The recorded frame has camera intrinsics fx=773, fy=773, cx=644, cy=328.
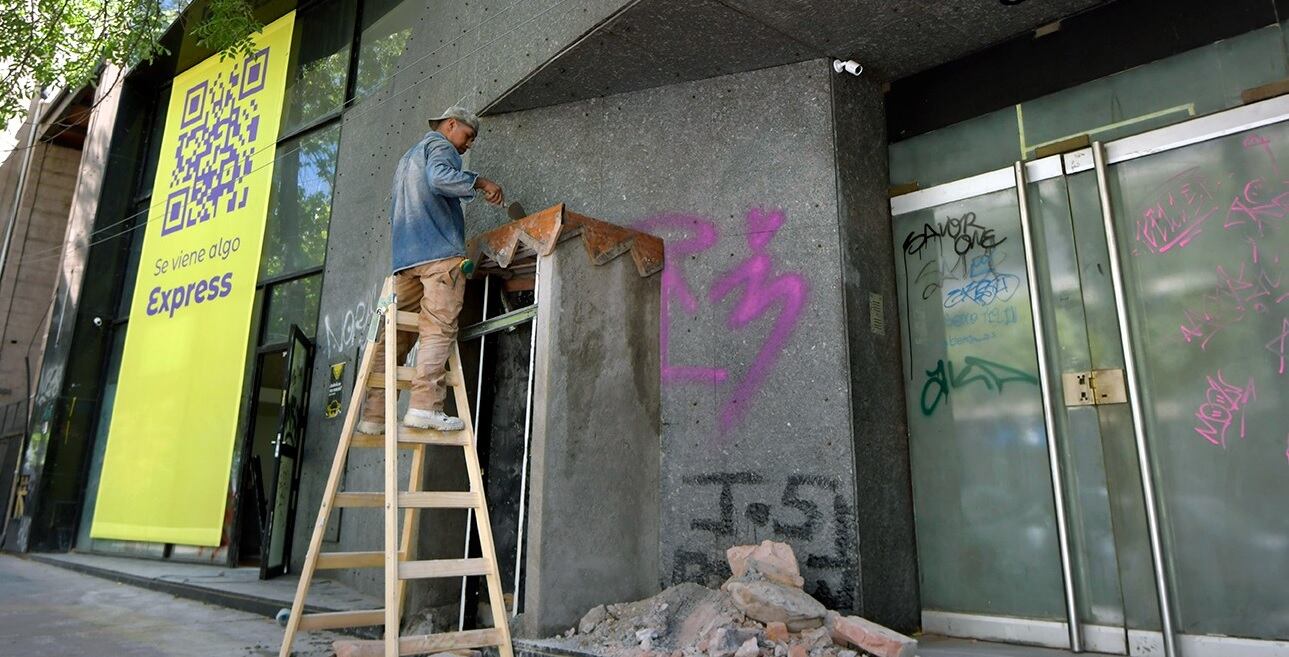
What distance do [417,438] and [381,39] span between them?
592 cm

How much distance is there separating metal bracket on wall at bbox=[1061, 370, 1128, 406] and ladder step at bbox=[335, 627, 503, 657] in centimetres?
324

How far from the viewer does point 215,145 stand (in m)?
10.1

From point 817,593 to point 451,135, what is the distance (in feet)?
10.8

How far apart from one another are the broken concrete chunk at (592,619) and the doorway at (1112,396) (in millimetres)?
1880

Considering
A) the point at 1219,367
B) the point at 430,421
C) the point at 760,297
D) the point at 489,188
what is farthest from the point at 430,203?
the point at 1219,367

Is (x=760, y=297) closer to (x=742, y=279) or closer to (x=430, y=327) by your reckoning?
(x=742, y=279)

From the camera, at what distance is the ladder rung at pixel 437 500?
3.63 m

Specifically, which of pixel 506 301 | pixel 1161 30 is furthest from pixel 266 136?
pixel 1161 30

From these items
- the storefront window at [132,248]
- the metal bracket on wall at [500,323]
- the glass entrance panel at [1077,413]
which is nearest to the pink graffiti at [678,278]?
the metal bracket on wall at [500,323]

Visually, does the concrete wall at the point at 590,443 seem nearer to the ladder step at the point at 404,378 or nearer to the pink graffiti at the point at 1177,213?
the ladder step at the point at 404,378

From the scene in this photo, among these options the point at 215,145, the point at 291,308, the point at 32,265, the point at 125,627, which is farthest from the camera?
the point at 32,265

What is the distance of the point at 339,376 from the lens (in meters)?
7.25

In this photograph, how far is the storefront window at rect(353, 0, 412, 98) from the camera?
7762mm

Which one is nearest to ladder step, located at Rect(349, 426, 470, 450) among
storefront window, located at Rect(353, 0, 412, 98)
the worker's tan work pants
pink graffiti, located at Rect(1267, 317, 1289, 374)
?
the worker's tan work pants
